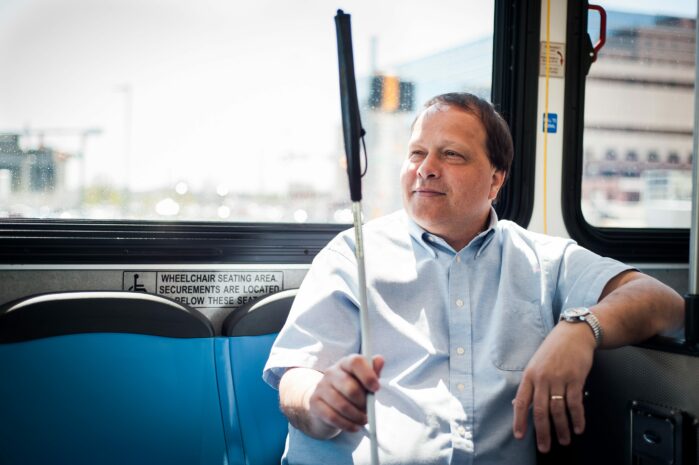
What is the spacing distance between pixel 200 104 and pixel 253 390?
93cm

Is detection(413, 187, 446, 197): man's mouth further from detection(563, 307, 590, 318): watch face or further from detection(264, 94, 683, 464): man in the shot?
detection(563, 307, 590, 318): watch face

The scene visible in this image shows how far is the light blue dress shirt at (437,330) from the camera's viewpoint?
1.52 metres

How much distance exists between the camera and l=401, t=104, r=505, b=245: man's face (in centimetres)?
172

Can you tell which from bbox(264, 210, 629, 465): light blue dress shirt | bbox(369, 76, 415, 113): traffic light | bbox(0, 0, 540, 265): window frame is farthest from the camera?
bbox(369, 76, 415, 113): traffic light

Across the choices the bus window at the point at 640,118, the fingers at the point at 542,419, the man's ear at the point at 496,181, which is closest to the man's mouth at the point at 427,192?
the man's ear at the point at 496,181

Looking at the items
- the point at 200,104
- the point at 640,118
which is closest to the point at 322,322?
the point at 200,104

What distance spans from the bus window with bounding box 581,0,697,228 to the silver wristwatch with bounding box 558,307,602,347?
1240 millimetres

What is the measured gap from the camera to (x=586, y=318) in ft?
4.70

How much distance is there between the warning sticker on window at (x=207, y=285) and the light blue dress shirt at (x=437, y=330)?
0.48 meters

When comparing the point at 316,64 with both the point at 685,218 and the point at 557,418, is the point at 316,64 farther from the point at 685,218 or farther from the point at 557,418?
the point at 685,218

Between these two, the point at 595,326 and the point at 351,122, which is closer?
the point at 351,122

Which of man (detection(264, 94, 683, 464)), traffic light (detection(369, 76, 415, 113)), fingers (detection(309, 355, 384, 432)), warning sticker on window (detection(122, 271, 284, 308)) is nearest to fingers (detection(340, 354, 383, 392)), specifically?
fingers (detection(309, 355, 384, 432))

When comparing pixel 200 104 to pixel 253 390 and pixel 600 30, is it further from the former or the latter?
pixel 600 30

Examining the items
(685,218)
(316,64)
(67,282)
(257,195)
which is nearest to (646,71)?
(685,218)
